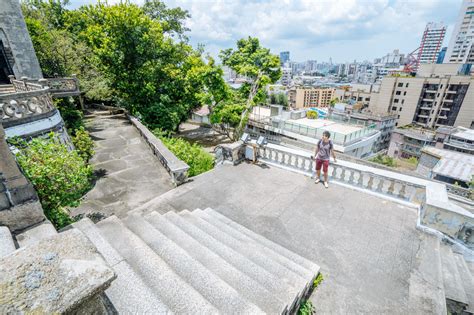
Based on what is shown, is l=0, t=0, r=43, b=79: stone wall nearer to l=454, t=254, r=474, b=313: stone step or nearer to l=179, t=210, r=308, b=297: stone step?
l=179, t=210, r=308, b=297: stone step

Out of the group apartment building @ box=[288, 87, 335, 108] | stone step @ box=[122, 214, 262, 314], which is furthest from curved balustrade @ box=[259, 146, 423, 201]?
apartment building @ box=[288, 87, 335, 108]

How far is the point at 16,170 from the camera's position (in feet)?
8.56

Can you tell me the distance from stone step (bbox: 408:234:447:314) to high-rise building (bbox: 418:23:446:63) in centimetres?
20239

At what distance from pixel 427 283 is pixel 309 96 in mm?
78696

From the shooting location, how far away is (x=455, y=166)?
67.8 ft

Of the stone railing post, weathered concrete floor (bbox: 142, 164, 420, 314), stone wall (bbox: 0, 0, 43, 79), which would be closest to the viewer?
the stone railing post

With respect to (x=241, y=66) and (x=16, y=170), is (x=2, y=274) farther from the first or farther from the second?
(x=241, y=66)

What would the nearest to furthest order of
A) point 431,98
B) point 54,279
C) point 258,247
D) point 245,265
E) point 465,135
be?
point 54,279 < point 245,265 < point 258,247 < point 465,135 < point 431,98

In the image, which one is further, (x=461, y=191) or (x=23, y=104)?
(x=461, y=191)

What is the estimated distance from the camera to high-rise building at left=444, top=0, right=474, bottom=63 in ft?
306

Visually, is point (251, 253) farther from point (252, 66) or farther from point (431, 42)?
point (431, 42)

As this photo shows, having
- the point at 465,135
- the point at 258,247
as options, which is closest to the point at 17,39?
the point at 258,247

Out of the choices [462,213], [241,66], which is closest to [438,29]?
[241,66]

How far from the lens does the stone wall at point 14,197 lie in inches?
99.0
